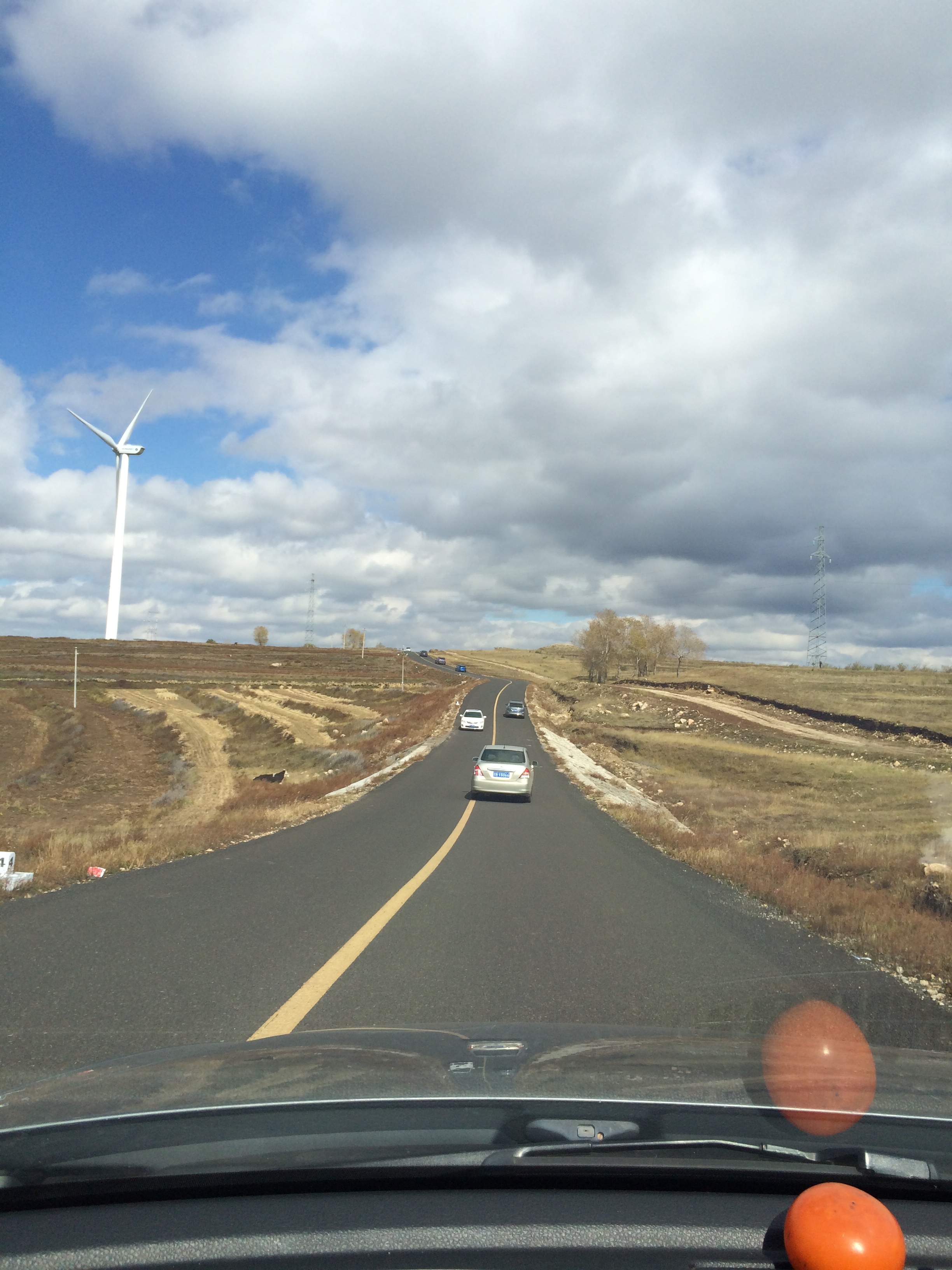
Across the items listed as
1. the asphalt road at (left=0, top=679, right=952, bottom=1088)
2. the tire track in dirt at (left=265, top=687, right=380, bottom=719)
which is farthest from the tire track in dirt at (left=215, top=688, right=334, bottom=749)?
the asphalt road at (left=0, top=679, right=952, bottom=1088)

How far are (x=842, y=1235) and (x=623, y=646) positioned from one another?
118676 mm

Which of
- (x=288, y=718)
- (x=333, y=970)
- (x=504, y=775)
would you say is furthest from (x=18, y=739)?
(x=333, y=970)

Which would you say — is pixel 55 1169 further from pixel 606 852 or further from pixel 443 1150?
pixel 606 852

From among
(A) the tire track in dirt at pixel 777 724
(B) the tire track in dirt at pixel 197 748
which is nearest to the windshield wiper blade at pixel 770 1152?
(B) the tire track in dirt at pixel 197 748

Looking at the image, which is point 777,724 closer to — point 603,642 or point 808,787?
point 808,787

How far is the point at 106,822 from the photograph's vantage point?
24.9 meters

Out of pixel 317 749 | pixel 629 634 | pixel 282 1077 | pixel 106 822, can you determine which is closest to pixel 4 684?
pixel 317 749

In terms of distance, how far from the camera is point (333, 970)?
266 inches

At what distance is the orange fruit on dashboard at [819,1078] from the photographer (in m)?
2.95

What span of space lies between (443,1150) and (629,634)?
394ft

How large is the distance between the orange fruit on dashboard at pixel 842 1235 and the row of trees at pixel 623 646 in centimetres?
11404

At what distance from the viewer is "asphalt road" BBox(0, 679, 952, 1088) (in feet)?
18.4

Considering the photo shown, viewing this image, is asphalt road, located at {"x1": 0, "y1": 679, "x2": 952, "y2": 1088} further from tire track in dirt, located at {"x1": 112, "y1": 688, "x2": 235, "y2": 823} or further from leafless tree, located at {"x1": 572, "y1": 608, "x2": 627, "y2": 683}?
leafless tree, located at {"x1": 572, "y1": 608, "x2": 627, "y2": 683}

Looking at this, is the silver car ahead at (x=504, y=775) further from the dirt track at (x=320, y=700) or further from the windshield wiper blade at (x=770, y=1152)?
the dirt track at (x=320, y=700)
